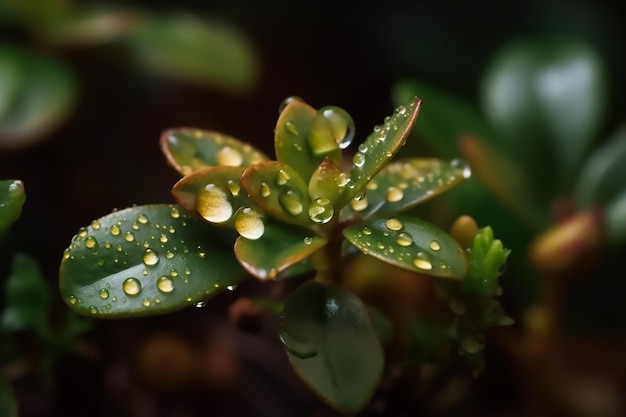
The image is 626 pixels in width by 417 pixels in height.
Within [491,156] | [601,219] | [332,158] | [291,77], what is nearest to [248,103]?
[291,77]

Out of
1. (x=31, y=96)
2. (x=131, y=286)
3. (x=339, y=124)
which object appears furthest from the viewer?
(x=31, y=96)

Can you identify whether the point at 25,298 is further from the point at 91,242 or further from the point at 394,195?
the point at 394,195

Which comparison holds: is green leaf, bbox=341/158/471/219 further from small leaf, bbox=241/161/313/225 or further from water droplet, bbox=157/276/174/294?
water droplet, bbox=157/276/174/294

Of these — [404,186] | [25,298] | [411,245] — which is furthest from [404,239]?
[25,298]

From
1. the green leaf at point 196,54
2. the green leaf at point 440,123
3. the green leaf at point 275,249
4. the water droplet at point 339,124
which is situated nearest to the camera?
the green leaf at point 275,249

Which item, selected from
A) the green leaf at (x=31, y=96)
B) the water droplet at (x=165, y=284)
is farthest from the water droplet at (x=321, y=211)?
the green leaf at (x=31, y=96)

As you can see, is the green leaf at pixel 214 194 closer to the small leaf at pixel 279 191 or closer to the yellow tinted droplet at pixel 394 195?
the small leaf at pixel 279 191

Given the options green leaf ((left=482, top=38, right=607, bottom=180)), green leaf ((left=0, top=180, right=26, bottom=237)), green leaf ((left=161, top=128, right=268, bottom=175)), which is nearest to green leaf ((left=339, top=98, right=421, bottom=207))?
green leaf ((left=161, top=128, right=268, bottom=175))
